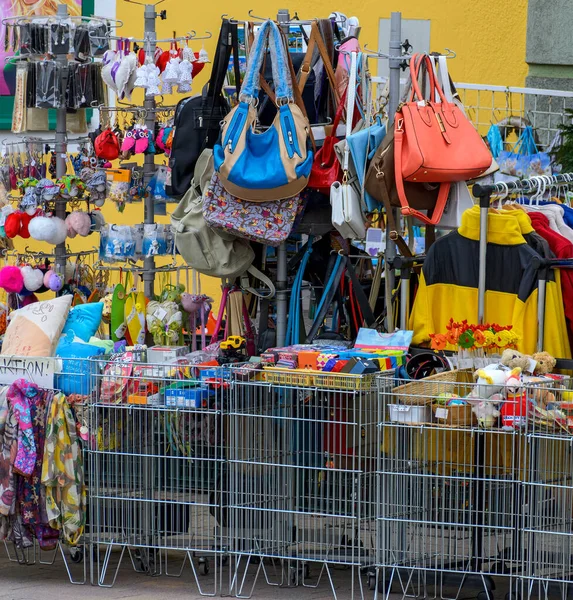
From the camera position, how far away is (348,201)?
252 inches

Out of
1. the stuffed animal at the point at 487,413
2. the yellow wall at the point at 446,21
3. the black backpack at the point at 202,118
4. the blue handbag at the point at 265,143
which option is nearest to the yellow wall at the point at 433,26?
the yellow wall at the point at 446,21

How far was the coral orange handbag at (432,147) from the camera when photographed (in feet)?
20.4

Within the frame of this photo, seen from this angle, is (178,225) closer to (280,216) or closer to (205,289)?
(280,216)

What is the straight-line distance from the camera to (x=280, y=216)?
6539 mm

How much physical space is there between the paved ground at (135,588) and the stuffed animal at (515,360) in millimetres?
1043

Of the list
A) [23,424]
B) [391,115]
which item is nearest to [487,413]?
[391,115]

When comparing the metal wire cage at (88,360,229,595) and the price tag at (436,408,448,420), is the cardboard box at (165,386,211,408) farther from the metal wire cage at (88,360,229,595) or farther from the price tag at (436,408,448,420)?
the price tag at (436,408,448,420)

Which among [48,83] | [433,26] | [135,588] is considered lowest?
[135,588]

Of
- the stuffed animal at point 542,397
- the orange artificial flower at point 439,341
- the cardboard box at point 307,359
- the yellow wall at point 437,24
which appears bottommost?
the stuffed animal at point 542,397

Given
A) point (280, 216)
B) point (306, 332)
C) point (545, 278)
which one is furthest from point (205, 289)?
point (545, 278)

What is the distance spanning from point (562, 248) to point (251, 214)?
1.52 meters

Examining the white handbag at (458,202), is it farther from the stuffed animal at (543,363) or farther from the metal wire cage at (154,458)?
the metal wire cage at (154,458)

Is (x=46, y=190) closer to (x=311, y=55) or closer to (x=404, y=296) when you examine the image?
(x=311, y=55)

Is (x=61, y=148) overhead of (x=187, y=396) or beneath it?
overhead
